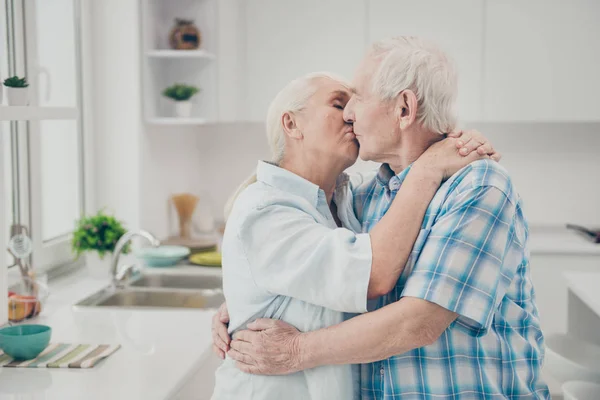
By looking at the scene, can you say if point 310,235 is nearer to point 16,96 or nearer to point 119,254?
point 16,96

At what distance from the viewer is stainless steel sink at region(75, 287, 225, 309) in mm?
3074

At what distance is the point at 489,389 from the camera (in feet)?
5.14

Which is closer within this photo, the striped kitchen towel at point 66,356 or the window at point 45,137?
the striped kitchen towel at point 66,356

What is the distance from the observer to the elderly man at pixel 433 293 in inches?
58.0

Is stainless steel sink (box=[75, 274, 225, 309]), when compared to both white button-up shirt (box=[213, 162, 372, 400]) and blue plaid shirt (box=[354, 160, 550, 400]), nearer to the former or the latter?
white button-up shirt (box=[213, 162, 372, 400])

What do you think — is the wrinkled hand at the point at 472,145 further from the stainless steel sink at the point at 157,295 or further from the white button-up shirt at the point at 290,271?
the stainless steel sink at the point at 157,295

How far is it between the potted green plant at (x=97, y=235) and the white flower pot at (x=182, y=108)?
749 millimetres

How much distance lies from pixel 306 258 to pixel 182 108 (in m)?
2.42

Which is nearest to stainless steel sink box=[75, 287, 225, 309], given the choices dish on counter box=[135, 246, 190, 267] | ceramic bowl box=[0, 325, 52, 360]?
dish on counter box=[135, 246, 190, 267]

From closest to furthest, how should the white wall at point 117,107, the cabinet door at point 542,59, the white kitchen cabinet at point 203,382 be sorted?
the white kitchen cabinet at point 203,382 < the white wall at point 117,107 < the cabinet door at point 542,59

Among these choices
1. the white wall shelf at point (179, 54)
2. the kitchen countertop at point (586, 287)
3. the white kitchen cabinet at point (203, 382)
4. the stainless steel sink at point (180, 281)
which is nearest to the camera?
the white kitchen cabinet at point (203, 382)

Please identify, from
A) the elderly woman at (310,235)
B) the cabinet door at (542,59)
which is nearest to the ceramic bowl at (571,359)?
the elderly woman at (310,235)

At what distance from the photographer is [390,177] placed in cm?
180

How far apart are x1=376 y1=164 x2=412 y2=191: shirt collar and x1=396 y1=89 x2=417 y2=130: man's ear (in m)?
0.10
